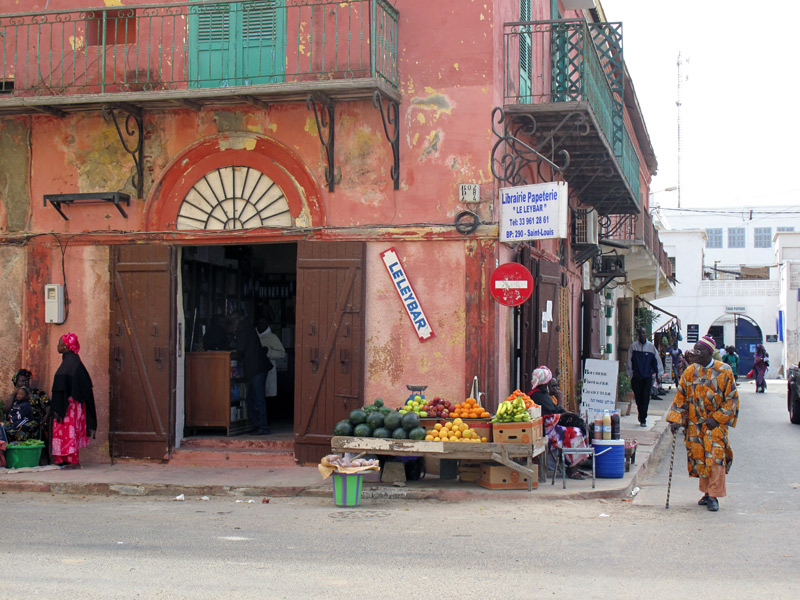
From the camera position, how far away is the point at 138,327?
12188 mm

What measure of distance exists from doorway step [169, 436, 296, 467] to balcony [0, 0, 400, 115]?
461cm

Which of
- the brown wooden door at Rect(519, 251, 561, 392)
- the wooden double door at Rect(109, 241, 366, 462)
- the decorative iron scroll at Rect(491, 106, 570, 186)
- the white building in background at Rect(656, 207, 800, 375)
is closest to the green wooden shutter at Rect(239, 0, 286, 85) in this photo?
the wooden double door at Rect(109, 241, 366, 462)

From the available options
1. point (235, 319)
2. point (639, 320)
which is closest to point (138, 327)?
point (235, 319)

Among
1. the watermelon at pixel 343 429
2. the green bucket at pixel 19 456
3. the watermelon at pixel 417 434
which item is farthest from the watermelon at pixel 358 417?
the green bucket at pixel 19 456

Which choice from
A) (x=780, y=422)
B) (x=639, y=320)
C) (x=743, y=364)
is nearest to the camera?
(x=780, y=422)

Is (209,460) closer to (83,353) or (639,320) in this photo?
(83,353)

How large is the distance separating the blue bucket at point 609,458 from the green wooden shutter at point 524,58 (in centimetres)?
495

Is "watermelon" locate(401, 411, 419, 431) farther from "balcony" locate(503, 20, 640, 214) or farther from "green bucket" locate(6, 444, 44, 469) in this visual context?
"green bucket" locate(6, 444, 44, 469)

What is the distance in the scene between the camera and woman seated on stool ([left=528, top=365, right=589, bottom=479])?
11062 millimetres

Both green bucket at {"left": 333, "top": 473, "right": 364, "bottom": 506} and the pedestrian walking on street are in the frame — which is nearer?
the pedestrian walking on street

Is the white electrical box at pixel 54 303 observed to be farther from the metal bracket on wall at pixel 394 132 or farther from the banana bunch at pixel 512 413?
the banana bunch at pixel 512 413

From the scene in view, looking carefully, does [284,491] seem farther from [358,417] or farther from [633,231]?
[633,231]

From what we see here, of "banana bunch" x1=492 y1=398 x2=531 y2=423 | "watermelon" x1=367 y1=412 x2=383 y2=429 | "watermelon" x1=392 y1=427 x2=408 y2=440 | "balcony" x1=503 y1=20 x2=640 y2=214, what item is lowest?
"watermelon" x1=392 y1=427 x2=408 y2=440

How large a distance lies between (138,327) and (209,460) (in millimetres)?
2054
